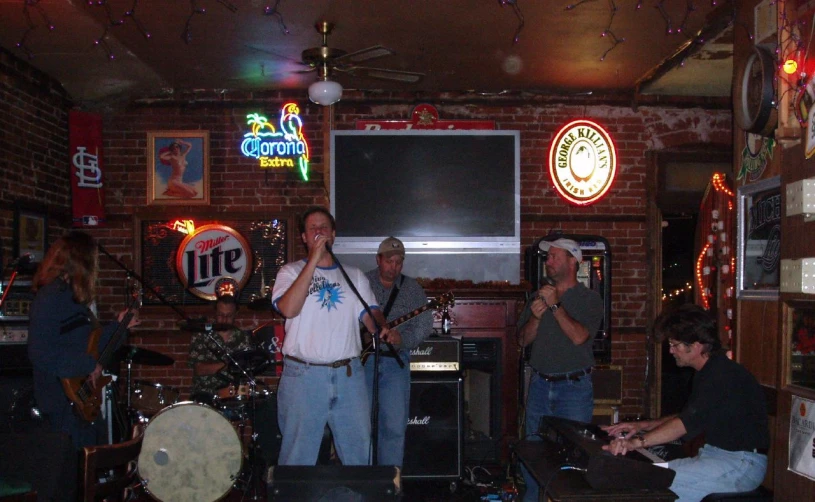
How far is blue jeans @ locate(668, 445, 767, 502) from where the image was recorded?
315 cm

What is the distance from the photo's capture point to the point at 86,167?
6582mm

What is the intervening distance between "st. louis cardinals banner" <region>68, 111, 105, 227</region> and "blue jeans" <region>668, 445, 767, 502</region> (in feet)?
17.9

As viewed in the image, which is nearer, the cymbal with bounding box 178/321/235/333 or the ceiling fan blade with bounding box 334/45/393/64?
the ceiling fan blade with bounding box 334/45/393/64

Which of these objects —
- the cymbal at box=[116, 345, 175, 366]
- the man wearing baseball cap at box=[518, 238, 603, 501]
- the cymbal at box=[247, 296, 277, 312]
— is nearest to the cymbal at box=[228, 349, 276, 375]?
the cymbal at box=[116, 345, 175, 366]

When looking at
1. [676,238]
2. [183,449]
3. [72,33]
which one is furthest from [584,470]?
[676,238]

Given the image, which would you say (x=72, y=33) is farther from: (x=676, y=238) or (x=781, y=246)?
(x=676, y=238)

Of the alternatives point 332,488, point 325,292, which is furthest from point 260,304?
point 332,488

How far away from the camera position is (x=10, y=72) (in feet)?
18.3

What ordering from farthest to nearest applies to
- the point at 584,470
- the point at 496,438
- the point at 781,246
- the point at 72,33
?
the point at 496,438, the point at 72,33, the point at 781,246, the point at 584,470

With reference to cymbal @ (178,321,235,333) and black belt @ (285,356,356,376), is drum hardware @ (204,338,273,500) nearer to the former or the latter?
cymbal @ (178,321,235,333)

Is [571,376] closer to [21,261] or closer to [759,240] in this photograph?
[759,240]

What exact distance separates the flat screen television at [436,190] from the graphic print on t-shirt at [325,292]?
3048 mm

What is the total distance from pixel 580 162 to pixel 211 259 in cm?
366

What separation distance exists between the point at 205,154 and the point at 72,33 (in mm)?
1891
